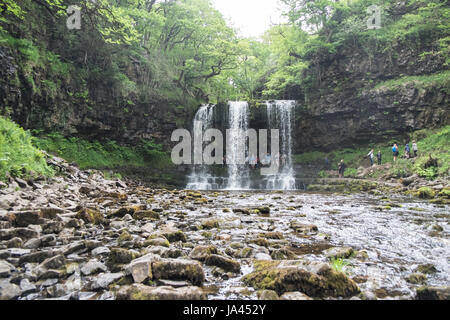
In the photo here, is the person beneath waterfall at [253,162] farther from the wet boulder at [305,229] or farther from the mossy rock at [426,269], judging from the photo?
the mossy rock at [426,269]

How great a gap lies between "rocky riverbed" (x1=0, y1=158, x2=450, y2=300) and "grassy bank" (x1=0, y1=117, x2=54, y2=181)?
1.89 feet

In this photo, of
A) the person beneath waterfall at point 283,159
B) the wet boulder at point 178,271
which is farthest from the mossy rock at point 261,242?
the person beneath waterfall at point 283,159

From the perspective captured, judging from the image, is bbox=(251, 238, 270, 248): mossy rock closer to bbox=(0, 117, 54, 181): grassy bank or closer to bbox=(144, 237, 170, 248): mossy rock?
bbox=(144, 237, 170, 248): mossy rock

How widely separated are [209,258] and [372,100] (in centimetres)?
2039

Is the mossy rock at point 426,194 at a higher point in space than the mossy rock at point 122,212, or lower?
lower

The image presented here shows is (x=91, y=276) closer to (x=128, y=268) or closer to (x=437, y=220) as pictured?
(x=128, y=268)

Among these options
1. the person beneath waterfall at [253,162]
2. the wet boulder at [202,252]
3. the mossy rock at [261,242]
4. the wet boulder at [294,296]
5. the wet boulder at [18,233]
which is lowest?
the mossy rock at [261,242]

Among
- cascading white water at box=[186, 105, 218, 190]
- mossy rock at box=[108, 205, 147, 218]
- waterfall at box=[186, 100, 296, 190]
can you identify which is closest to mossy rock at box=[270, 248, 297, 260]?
mossy rock at box=[108, 205, 147, 218]

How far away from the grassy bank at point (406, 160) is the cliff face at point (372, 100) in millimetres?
618

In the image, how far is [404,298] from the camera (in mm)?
1813

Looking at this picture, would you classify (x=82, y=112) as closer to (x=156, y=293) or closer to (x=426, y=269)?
(x=156, y=293)

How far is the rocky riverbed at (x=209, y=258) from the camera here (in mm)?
1844

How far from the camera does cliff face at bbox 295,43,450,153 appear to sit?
16359 millimetres

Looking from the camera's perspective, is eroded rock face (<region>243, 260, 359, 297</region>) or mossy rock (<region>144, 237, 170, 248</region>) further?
mossy rock (<region>144, 237, 170, 248</region>)
